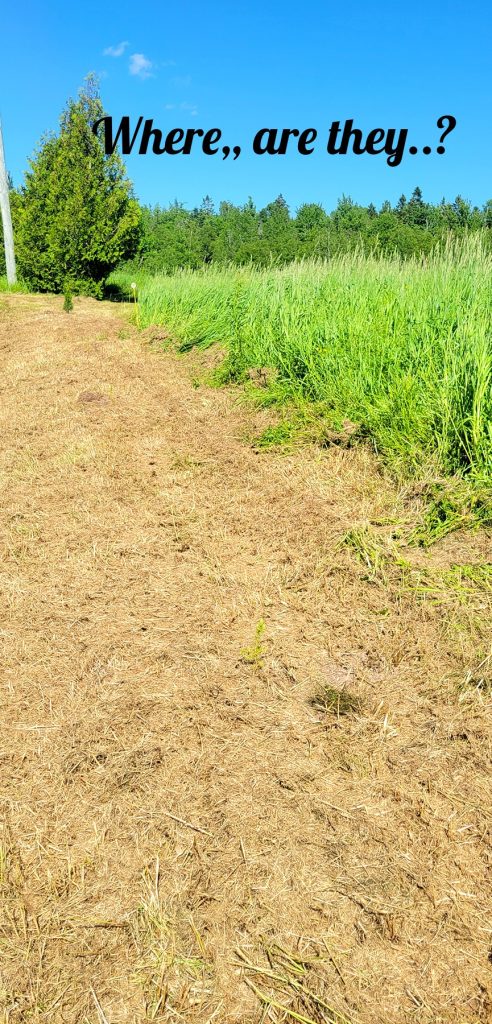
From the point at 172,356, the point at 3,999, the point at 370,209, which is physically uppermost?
the point at 370,209

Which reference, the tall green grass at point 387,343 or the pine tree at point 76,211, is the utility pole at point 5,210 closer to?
the pine tree at point 76,211

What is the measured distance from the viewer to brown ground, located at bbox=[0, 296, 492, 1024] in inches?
51.7

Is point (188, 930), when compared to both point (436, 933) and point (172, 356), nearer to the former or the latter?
point (436, 933)

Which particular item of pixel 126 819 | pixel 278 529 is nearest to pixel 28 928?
pixel 126 819

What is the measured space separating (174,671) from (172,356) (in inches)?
237

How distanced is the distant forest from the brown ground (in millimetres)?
33694

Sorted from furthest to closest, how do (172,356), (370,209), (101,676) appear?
(370,209) → (172,356) → (101,676)

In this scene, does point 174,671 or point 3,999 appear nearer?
point 3,999

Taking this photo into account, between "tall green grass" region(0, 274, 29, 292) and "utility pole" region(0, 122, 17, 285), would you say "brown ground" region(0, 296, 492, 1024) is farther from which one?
"utility pole" region(0, 122, 17, 285)

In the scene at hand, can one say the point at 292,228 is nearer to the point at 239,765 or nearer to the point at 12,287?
the point at 12,287

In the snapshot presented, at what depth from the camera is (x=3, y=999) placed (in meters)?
1.28

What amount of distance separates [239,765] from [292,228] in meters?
60.4

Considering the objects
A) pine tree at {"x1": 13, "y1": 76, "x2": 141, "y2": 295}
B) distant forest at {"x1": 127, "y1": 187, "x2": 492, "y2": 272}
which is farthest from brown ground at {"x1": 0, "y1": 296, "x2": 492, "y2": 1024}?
distant forest at {"x1": 127, "y1": 187, "x2": 492, "y2": 272}

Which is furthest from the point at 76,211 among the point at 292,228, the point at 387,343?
the point at 292,228
